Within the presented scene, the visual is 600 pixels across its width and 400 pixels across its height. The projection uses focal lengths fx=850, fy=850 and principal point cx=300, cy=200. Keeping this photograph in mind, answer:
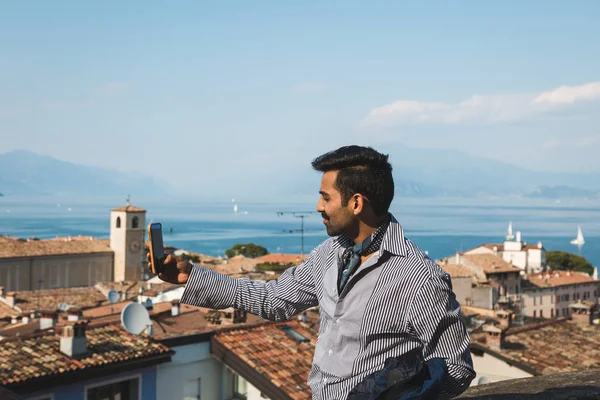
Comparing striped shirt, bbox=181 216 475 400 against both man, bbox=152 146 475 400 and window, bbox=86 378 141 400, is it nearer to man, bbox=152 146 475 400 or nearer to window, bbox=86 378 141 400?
man, bbox=152 146 475 400

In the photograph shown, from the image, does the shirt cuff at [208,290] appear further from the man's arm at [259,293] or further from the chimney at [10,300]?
the chimney at [10,300]

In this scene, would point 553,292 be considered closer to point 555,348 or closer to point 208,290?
point 555,348

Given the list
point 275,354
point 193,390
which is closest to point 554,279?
point 275,354

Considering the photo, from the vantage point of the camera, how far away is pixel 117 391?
934cm

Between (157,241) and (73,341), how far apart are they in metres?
7.10

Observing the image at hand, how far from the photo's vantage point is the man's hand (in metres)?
2.38

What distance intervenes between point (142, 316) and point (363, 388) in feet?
28.2

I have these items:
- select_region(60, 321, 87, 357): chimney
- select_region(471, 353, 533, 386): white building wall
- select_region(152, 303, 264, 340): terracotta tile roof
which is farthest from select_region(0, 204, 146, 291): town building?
select_region(60, 321, 87, 357): chimney

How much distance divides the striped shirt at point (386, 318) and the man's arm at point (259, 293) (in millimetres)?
115

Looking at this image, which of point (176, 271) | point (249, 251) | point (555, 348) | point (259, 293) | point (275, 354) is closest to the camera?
point (176, 271)

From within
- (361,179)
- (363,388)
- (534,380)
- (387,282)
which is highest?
(361,179)

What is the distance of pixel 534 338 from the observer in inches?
598

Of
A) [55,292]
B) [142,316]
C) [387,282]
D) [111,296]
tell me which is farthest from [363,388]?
[55,292]

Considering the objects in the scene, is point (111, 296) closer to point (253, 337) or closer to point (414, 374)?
point (253, 337)
